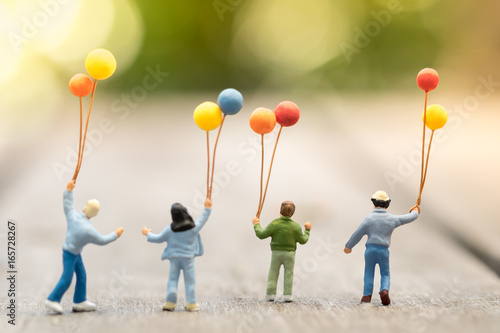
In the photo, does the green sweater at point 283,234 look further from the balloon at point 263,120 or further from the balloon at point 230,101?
the balloon at point 230,101

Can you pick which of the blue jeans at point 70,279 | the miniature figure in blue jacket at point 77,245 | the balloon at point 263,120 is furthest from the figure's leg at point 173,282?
the balloon at point 263,120

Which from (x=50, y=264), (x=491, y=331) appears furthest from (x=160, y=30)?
(x=491, y=331)

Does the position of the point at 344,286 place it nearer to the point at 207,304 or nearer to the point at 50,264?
the point at 207,304

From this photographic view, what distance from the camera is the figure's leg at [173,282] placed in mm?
3084

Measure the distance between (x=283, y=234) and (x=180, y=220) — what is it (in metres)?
0.61

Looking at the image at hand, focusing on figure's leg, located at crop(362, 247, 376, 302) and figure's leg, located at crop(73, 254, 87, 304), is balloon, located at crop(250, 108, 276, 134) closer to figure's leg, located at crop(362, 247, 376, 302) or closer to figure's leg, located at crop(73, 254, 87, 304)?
figure's leg, located at crop(362, 247, 376, 302)

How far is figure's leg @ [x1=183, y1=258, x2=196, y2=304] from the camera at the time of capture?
310cm

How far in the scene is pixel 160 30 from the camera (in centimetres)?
629

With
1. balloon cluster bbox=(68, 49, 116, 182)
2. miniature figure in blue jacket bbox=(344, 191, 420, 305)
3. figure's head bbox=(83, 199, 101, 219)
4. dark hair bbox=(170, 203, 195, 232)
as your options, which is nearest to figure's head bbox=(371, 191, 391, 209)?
miniature figure in blue jacket bbox=(344, 191, 420, 305)

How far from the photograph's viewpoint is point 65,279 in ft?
9.95

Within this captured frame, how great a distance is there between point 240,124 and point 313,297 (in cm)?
315

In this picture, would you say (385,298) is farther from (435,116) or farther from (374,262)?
(435,116)

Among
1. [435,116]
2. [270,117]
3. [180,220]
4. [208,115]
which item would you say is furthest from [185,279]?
[435,116]

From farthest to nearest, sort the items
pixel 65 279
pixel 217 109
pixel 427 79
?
pixel 427 79 → pixel 217 109 → pixel 65 279
